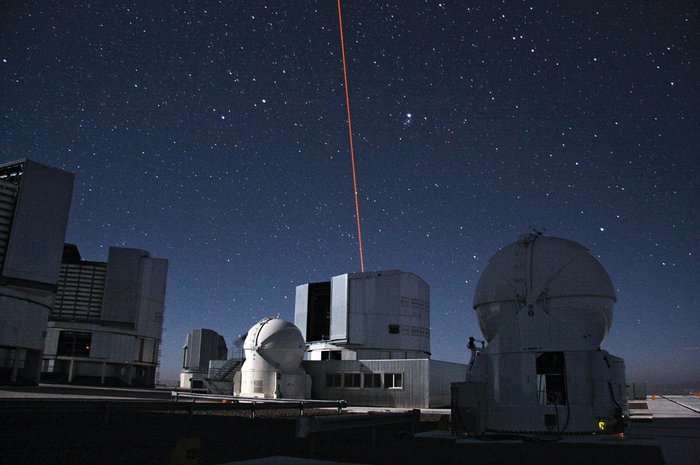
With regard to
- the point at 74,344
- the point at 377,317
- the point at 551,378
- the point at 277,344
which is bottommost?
the point at 551,378

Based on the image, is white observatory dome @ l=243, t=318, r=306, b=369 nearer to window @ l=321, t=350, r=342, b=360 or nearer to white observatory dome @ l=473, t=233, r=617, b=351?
window @ l=321, t=350, r=342, b=360

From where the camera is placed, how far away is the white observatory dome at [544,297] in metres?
14.7

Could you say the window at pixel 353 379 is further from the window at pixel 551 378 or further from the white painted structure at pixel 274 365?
the window at pixel 551 378

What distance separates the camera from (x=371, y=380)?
1414 inches

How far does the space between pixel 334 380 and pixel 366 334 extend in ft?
21.5

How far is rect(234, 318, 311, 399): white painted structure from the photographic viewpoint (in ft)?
122

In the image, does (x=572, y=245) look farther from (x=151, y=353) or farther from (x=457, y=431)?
(x=151, y=353)

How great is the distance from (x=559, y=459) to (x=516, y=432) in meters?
5.34

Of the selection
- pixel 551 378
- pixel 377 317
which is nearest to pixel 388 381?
pixel 377 317

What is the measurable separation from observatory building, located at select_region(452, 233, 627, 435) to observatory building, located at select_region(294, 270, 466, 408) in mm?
19357

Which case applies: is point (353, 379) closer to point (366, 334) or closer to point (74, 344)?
point (366, 334)

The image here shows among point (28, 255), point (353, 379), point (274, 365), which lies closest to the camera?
point (28, 255)

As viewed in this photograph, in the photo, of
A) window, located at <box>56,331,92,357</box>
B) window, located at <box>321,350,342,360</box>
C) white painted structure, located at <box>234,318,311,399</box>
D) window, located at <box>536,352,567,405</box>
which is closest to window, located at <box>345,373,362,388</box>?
white painted structure, located at <box>234,318,311,399</box>

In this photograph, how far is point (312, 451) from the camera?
935cm
